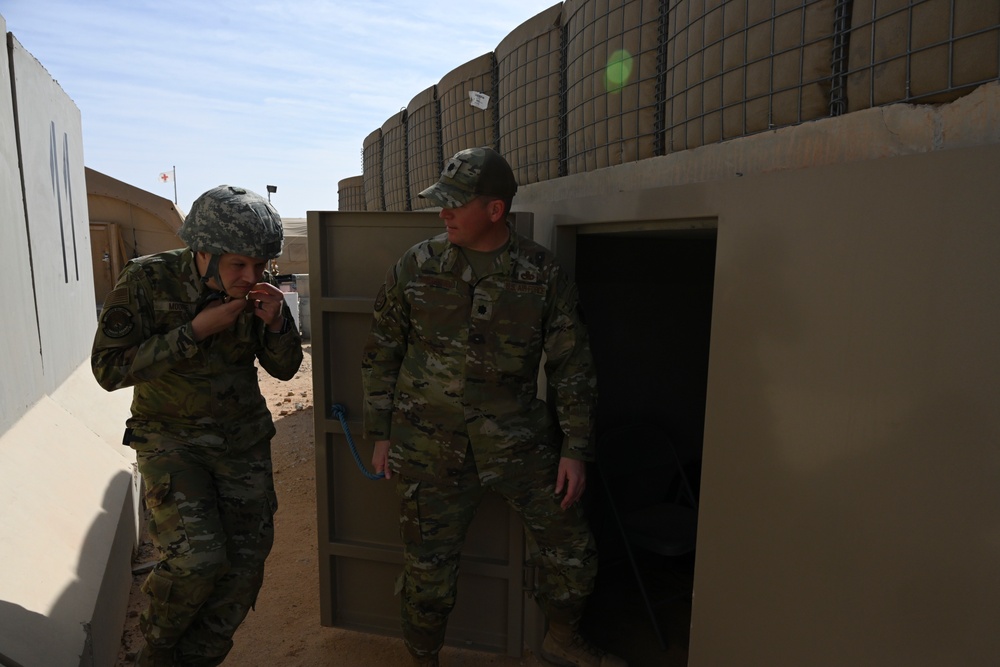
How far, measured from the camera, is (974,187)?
1.17 meters

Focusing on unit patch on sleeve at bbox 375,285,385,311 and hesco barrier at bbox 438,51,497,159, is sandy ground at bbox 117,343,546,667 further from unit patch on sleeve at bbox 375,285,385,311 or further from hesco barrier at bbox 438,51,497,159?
hesco barrier at bbox 438,51,497,159

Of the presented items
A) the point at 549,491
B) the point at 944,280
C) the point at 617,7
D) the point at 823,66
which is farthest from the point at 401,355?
the point at 944,280

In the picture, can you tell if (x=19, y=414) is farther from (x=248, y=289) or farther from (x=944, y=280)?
(x=944, y=280)

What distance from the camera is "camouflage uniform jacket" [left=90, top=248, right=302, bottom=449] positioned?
7.66 feet

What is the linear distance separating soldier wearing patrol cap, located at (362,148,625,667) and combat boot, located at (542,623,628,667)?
22 cm

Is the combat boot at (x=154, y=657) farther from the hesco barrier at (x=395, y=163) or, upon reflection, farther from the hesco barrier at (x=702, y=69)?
the hesco barrier at (x=395, y=163)

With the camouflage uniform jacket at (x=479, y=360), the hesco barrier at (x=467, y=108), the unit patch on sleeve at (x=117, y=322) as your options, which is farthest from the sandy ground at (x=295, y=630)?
the hesco barrier at (x=467, y=108)

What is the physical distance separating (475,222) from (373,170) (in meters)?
6.08

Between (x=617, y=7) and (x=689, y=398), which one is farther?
(x=689, y=398)

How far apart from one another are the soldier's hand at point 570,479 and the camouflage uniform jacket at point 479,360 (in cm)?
4

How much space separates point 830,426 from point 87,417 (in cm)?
433

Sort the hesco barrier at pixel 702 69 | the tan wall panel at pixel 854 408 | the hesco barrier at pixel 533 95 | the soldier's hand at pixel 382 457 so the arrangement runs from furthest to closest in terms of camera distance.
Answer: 1. the hesco barrier at pixel 533 95
2. the soldier's hand at pixel 382 457
3. the hesco barrier at pixel 702 69
4. the tan wall panel at pixel 854 408

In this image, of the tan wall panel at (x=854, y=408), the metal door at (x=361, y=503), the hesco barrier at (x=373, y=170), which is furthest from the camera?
the hesco barrier at (x=373, y=170)

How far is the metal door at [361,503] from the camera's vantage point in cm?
285
